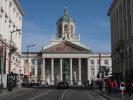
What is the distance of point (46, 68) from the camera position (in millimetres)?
189625

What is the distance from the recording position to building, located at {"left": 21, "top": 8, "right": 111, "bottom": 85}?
18188cm

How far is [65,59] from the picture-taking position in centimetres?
18350

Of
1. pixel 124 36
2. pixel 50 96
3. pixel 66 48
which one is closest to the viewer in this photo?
pixel 50 96

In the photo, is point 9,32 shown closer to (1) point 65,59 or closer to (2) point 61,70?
(2) point 61,70

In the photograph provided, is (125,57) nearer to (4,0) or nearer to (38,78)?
(4,0)

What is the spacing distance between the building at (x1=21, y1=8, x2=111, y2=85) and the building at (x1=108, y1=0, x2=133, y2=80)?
7958cm

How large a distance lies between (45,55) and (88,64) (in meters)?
18.6

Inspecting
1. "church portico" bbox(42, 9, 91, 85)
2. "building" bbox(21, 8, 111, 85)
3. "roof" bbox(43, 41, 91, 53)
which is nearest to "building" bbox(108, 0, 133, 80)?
"roof" bbox(43, 41, 91, 53)

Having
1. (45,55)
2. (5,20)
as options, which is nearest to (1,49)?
(5,20)

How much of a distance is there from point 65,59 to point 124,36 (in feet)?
327

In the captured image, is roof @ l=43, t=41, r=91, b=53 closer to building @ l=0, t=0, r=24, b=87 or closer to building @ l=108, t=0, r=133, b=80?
building @ l=0, t=0, r=24, b=87

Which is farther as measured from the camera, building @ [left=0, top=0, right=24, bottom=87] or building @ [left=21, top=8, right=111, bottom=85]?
building @ [left=21, top=8, right=111, bottom=85]

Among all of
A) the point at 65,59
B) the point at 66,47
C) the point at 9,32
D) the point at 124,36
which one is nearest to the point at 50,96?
the point at 124,36

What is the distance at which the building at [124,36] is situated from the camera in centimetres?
7531
